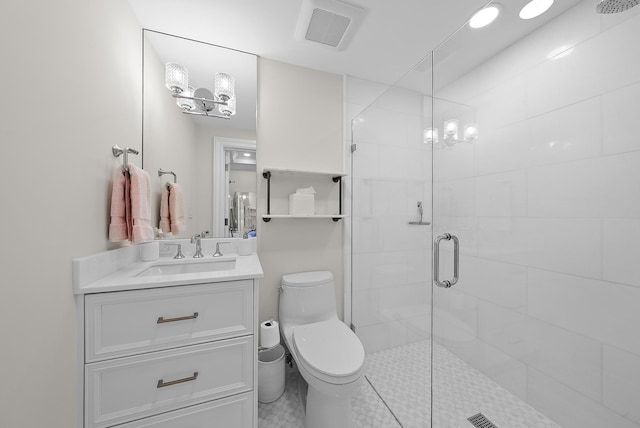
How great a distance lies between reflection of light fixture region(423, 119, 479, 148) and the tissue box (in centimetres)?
82

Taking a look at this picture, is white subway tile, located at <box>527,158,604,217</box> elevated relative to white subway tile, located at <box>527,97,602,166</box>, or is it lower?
lower

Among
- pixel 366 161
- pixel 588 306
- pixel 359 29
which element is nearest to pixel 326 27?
pixel 359 29

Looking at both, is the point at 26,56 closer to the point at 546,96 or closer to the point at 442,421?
the point at 546,96

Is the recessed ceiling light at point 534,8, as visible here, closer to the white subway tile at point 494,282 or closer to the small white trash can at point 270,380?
the white subway tile at point 494,282

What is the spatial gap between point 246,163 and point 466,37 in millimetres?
1476

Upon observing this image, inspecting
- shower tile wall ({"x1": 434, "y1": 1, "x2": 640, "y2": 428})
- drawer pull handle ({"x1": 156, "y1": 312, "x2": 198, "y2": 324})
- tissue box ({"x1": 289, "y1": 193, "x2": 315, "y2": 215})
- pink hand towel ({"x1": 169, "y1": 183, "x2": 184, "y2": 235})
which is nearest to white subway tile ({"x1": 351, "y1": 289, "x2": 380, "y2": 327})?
shower tile wall ({"x1": 434, "y1": 1, "x2": 640, "y2": 428})

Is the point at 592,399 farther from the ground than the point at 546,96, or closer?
closer

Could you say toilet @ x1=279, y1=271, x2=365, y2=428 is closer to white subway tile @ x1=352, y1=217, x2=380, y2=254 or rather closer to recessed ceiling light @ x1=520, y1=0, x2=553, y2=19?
white subway tile @ x1=352, y1=217, x2=380, y2=254

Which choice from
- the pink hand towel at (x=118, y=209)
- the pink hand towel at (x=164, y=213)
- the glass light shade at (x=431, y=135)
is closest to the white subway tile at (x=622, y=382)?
the glass light shade at (x=431, y=135)

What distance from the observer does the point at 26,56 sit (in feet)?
2.11

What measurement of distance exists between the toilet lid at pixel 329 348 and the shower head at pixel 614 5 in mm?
1637

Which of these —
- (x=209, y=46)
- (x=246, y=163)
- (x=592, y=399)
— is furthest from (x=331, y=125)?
(x=592, y=399)

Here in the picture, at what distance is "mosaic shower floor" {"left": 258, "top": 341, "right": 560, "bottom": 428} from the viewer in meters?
1.05

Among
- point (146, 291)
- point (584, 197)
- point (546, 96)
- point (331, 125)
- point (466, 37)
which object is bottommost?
point (146, 291)
